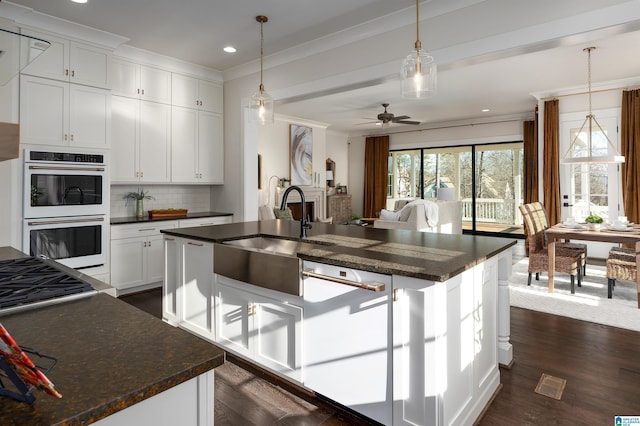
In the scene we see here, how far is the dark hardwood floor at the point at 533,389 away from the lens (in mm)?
2039

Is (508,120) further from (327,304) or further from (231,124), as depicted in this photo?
(327,304)

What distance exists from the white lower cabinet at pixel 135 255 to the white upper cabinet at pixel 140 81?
1558 mm

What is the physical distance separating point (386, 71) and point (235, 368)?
2.84m

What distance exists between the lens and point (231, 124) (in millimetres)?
5219

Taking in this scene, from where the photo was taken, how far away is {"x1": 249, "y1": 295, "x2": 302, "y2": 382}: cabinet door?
2.23m

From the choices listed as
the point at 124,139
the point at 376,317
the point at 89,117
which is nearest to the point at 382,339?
the point at 376,317

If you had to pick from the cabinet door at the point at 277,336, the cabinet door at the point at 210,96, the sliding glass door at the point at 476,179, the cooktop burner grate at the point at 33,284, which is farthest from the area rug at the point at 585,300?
the cabinet door at the point at 210,96

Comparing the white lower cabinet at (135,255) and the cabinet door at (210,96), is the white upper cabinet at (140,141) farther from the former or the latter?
the white lower cabinet at (135,255)

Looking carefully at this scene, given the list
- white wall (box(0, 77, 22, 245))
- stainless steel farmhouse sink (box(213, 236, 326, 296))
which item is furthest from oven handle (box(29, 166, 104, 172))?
stainless steel farmhouse sink (box(213, 236, 326, 296))

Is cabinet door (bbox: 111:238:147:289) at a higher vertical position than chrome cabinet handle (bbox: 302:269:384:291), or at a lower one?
lower

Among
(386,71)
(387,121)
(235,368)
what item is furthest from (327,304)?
(387,121)

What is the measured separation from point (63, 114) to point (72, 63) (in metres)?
0.54

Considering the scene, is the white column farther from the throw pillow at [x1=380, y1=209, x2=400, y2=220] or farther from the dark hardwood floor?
the throw pillow at [x1=380, y1=209, x2=400, y2=220]

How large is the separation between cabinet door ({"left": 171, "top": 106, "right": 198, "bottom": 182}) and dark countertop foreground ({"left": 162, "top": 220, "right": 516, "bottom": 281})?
199 cm
